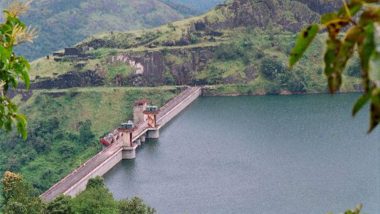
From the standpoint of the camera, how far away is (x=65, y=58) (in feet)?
175

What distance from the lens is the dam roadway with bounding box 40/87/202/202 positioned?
96.5 ft

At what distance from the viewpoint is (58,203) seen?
2027cm

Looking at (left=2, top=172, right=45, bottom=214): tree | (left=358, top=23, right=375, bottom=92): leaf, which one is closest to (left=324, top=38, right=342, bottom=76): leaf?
(left=358, top=23, right=375, bottom=92): leaf

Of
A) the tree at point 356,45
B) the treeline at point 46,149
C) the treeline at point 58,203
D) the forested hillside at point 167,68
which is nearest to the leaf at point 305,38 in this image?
the tree at point 356,45

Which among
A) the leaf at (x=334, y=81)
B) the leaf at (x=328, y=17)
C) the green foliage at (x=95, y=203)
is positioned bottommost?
the green foliage at (x=95, y=203)


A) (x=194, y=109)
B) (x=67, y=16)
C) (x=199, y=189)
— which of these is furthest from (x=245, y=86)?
(x=67, y=16)

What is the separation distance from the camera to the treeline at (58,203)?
746 inches

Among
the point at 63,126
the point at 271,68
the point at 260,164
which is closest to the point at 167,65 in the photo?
the point at 271,68

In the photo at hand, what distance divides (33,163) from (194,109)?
50.9 feet

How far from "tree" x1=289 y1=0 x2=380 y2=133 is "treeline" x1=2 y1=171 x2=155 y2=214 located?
17035 mm

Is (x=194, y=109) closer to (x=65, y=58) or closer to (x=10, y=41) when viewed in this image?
(x=65, y=58)

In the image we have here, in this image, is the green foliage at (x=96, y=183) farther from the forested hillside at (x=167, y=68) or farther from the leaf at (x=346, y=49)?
the leaf at (x=346, y=49)

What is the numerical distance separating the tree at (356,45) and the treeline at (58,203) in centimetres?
1704

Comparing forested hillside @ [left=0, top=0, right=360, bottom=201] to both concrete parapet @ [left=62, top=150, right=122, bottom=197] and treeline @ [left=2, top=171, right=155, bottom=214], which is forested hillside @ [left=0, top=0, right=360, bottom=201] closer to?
concrete parapet @ [left=62, top=150, right=122, bottom=197]
